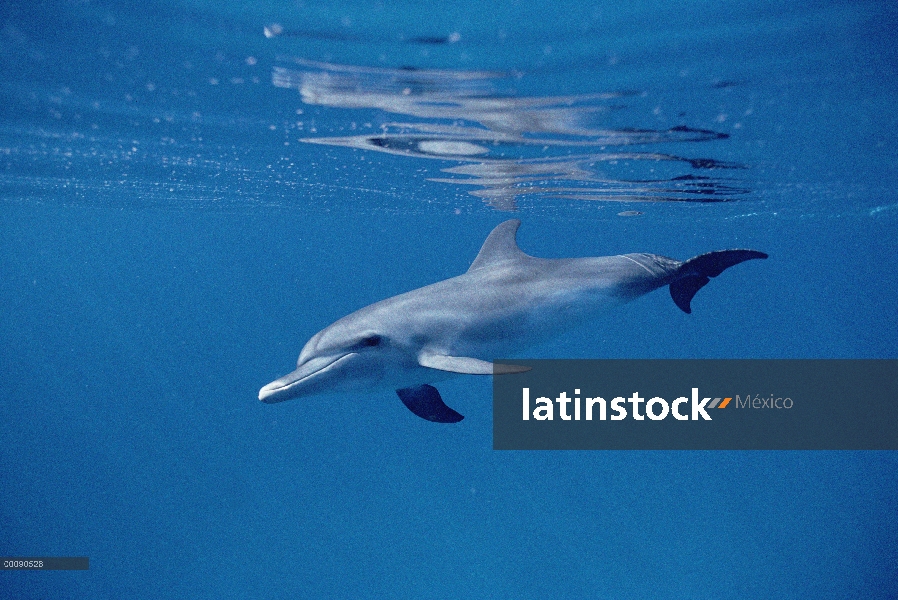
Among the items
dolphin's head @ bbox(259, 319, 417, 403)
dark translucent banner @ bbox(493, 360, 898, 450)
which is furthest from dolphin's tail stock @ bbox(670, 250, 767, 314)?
dark translucent banner @ bbox(493, 360, 898, 450)

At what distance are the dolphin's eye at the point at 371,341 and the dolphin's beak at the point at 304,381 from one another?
0.19 meters

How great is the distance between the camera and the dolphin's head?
665cm

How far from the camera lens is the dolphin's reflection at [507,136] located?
845 centimetres

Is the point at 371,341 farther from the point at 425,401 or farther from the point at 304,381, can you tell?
the point at 425,401

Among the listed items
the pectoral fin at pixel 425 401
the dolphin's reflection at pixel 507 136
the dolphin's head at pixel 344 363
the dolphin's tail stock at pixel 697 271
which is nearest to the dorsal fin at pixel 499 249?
the dolphin's reflection at pixel 507 136

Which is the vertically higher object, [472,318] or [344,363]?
[472,318]

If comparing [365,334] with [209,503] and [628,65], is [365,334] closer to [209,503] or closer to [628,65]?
[628,65]

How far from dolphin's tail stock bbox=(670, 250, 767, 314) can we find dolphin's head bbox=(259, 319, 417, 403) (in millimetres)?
4815

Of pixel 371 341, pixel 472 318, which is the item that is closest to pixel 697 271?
pixel 472 318

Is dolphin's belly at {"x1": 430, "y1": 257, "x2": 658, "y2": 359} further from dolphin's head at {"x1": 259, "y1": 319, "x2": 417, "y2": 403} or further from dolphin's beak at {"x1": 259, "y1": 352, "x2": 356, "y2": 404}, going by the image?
dolphin's beak at {"x1": 259, "y1": 352, "x2": 356, "y2": 404}

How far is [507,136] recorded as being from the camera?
37.1 feet

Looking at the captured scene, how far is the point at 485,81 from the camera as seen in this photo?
27.1 feet

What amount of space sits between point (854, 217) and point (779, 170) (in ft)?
39.2

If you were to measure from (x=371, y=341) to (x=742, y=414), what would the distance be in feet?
106
